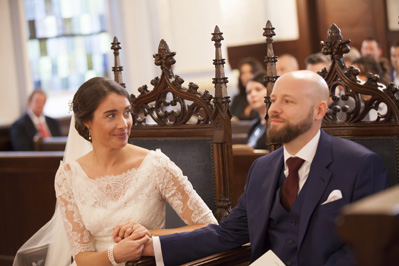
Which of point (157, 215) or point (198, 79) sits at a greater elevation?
point (198, 79)

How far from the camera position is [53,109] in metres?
10.4

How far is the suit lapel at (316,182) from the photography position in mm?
2227

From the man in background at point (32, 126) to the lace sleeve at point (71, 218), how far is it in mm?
5330

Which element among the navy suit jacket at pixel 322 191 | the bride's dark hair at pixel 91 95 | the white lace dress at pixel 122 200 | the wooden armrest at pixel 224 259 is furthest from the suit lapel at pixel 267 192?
the bride's dark hair at pixel 91 95

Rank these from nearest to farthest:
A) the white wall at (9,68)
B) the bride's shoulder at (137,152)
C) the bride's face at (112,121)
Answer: the bride's face at (112,121), the bride's shoulder at (137,152), the white wall at (9,68)

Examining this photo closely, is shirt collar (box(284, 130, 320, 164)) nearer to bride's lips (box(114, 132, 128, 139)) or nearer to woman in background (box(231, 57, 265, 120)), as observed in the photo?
bride's lips (box(114, 132, 128, 139))

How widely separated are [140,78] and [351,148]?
8.54 meters

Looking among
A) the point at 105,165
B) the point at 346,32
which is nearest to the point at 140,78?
the point at 346,32

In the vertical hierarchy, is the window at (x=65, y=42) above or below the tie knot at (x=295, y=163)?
above

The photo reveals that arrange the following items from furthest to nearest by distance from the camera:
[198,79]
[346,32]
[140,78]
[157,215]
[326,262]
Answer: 1. [140,78]
2. [198,79]
3. [346,32]
4. [157,215]
5. [326,262]

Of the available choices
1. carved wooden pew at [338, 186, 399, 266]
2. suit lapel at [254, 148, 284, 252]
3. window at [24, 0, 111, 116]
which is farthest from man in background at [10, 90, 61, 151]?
carved wooden pew at [338, 186, 399, 266]

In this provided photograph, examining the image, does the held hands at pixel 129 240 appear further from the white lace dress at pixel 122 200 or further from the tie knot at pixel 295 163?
the tie knot at pixel 295 163

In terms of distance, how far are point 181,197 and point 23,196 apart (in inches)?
125

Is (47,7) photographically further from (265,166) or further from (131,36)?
(265,166)
